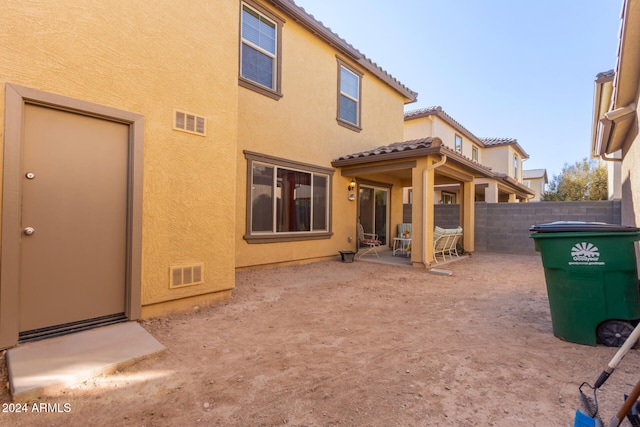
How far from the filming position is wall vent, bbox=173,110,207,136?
3.89 m

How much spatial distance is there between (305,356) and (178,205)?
243 cm

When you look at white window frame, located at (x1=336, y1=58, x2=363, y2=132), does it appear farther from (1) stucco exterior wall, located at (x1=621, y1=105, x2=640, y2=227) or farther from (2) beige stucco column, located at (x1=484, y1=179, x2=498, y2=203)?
(2) beige stucco column, located at (x1=484, y1=179, x2=498, y2=203)

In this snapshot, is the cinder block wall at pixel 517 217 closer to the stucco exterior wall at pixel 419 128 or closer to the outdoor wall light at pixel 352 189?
the stucco exterior wall at pixel 419 128

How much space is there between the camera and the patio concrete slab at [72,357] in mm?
2207

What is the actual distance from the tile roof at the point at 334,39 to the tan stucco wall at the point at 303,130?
17cm

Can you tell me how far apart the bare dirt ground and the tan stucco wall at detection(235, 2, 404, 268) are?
2.93 meters

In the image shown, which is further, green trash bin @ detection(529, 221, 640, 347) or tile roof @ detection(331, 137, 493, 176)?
tile roof @ detection(331, 137, 493, 176)

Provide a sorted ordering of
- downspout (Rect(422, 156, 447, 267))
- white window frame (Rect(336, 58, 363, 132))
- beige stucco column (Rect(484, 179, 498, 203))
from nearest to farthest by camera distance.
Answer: downspout (Rect(422, 156, 447, 267))
white window frame (Rect(336, 58, 363, 132))
beige stucco column (Rect(484, 179, 498, 203))

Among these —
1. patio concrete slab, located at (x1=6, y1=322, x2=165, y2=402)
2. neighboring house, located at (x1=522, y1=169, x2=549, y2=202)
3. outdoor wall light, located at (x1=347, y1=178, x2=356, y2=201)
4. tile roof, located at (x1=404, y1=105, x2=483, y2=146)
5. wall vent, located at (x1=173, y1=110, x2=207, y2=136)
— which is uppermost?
tile roof, located at (x1=404, y1=105, x2=483, y2=146)

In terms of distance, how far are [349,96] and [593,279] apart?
7994mm

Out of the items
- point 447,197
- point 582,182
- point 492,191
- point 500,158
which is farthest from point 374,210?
point 582,182

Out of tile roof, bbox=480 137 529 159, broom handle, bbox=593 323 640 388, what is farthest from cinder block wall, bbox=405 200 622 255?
broom handle, bbox=593 323 640 388

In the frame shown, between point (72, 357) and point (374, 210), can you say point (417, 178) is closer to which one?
point (374, 210)

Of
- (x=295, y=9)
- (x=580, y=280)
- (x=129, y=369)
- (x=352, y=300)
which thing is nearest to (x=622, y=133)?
(x=580, y=280)
